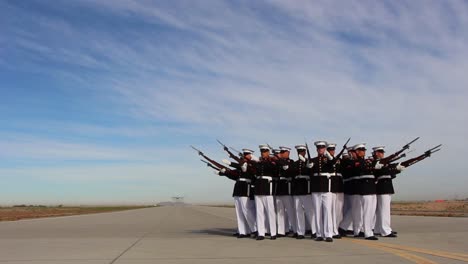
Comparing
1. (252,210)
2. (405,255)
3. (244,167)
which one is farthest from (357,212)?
(405,255)

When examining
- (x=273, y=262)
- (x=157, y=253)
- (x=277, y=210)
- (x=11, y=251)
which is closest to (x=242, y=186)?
(x=277, y=210)

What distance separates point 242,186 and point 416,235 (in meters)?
4.09

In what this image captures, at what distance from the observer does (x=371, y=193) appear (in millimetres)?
10234

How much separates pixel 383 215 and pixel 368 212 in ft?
2.49

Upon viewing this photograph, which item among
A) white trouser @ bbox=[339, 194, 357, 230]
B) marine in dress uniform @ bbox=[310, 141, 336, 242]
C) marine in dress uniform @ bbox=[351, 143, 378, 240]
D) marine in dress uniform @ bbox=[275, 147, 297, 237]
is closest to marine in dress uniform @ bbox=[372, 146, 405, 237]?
marine in dress uniform @ bbox=[351, 143, 378, 240]

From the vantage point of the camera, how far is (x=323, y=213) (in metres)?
9.84

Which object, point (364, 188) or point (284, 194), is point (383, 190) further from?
point (284, 194)

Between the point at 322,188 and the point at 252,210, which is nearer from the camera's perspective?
the point at 322,188

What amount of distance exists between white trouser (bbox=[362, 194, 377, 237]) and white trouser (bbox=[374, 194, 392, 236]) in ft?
1.41

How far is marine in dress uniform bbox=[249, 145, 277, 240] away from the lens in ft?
34.0

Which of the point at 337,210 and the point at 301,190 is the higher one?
the point at 301,190

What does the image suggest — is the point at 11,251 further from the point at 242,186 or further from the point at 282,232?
the point at 282,232

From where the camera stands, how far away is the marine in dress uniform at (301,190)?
406 inches

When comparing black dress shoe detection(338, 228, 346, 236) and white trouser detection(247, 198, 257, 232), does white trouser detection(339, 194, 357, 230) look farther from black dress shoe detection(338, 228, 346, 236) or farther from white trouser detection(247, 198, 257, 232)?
white trouser detection(247, 198, 257, 232)
